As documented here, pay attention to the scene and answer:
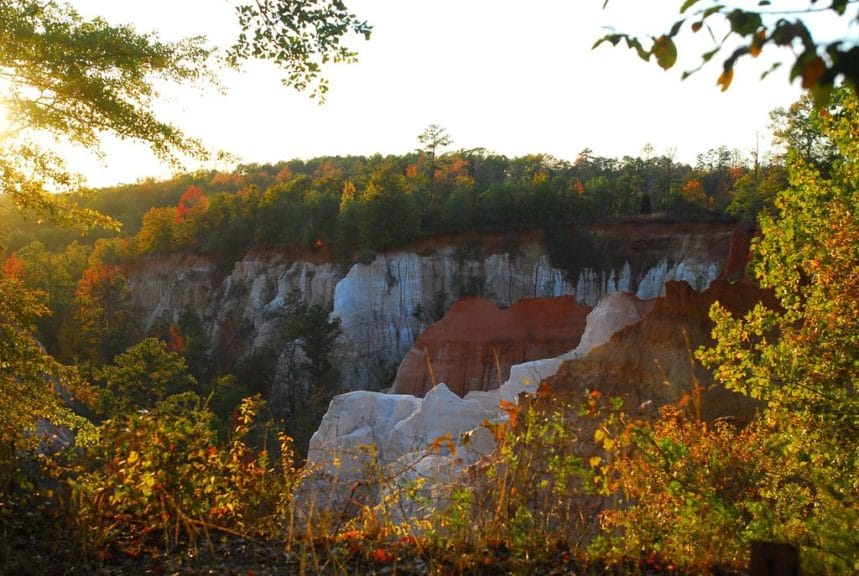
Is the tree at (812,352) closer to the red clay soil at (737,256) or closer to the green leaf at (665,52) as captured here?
the green leaf at (665,52)

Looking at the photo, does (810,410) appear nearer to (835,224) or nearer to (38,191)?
(835,224)

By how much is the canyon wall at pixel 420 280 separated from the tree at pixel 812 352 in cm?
4222

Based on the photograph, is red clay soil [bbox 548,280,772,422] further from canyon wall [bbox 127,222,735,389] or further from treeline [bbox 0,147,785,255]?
canyon wall [bbox 127,222,735,389]

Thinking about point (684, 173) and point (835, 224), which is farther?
point (684, 173)

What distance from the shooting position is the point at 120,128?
9.20m

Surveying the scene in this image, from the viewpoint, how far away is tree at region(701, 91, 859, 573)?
5.78 meters

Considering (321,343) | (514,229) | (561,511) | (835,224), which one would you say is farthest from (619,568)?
(514,229)

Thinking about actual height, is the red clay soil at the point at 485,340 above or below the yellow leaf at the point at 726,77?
below

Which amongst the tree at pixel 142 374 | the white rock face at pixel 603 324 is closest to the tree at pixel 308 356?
the tree at pixel 142 374

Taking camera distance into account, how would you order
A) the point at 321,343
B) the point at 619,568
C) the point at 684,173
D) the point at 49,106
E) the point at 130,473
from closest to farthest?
the point at 619,568 < the point at 130,473 < the point at 49,106 < the point at 321,343 < the point at 684,173

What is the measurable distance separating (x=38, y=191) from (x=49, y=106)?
89cm

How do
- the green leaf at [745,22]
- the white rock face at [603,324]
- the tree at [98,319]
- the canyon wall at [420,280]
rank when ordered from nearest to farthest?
1. the green leaf at [745,22]
2. the white rock face at [603,324]
3. the tree at [98,319]
4. the canyon wall at [420,280]

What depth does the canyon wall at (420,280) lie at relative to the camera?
51.4 meters

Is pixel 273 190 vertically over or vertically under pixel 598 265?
over
